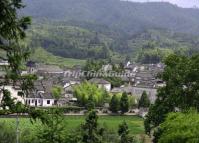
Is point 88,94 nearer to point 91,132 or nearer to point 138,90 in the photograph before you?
point 138,90

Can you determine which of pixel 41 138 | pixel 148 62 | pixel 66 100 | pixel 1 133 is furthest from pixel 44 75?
pixel 41 138

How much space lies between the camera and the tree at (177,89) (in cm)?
3119

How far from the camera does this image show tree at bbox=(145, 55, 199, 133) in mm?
31188

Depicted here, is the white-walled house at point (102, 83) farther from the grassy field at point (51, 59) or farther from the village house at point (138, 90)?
the grassy field at point (51, 59)

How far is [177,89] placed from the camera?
31469mm

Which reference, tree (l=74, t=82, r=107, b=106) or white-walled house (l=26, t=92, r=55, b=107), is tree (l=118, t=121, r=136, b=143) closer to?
tree (l=74, t=82, r=107, b=106)

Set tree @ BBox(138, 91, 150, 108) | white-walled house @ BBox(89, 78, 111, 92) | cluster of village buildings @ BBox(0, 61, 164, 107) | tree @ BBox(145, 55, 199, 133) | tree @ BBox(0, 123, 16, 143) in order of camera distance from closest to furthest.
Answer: tree @ BBox(145, 55, 199, 133) < tree @ BBox(0, 123, 16, 143) < tree @ BBox(138, 91, 150, 108) < cluster of village buildings @ BBox(0, 61, 164, 107) < white-walled house @ BBox(89, 78, 111, 92)

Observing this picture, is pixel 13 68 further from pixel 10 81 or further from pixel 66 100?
pixel 66 100

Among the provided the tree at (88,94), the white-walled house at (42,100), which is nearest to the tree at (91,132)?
the tree at (88,94)

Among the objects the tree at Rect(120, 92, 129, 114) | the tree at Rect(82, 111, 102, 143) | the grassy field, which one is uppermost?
the tree at Rect(82, 111, 102, 143)

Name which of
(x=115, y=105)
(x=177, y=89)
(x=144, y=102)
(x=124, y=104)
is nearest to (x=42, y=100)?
(x=115, y=105)

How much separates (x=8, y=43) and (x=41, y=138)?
18.2 metres

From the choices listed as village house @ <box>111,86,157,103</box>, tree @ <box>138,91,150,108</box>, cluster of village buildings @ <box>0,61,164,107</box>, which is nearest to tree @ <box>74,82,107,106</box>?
cluster of village buildings @ <box>0,61,164,107</box>

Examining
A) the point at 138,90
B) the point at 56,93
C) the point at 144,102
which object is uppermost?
the point at 56,93
